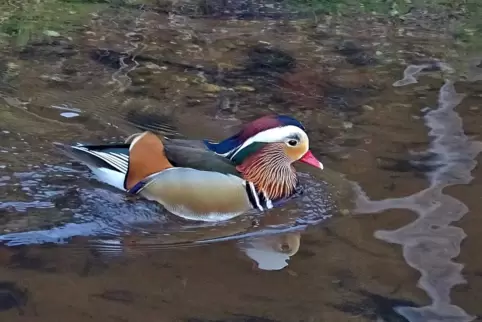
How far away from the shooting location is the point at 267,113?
624 cm

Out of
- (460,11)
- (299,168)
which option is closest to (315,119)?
(299,168)

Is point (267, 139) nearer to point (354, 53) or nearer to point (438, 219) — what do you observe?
point (438, 219)

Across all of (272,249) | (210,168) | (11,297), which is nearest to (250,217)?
(210,168)

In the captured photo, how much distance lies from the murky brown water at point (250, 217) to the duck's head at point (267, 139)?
321 mm

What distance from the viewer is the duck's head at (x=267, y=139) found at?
4797 mm

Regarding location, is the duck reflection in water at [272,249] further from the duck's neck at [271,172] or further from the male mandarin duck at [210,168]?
the duck's neck at [271,172]

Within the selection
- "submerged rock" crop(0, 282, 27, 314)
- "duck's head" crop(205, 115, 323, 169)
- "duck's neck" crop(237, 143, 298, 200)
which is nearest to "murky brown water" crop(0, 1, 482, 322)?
"submerged rock" crop(0, 282, 27, 314)

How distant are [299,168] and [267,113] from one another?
0.95 metres

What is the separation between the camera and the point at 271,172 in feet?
16.1

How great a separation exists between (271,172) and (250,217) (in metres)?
0.38

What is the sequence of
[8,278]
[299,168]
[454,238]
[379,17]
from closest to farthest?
[8,278] < [454,238] < [299,168] < [379,17]

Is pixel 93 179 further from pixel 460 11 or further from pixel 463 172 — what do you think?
pixel 460 11

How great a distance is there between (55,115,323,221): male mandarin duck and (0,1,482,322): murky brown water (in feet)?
0.34

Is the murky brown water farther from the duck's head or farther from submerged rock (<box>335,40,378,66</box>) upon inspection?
the duck's head
